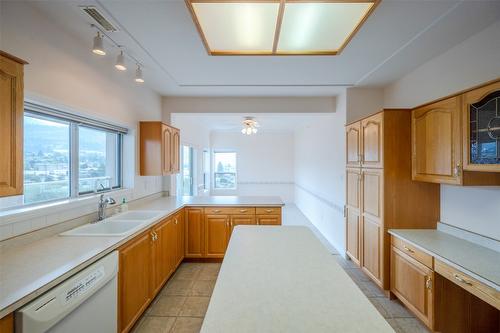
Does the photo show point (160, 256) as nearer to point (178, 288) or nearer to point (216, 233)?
point (178, 288)

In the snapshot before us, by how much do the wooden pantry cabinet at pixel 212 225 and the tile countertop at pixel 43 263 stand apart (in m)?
1.45

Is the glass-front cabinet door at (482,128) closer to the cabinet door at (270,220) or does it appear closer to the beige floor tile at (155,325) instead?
the cabinet door at (270,220)

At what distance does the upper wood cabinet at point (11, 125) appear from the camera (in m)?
1.24

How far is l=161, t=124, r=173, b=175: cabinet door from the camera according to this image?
11.1 feet

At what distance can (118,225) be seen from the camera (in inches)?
96.9

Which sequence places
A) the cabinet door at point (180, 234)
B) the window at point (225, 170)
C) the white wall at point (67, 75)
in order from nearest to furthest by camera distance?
1. the white wall at point (67, 75)
2. the cabinet door at point (180, 234)
3. the window at point (225, 170)

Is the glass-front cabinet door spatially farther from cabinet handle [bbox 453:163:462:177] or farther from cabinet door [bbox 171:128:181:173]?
cabinet door [bbox 171:128:181:173]

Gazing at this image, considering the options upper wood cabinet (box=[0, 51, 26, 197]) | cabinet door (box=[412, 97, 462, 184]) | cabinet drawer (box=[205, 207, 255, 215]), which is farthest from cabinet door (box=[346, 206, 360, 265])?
upper wood cabinet (box=[0, 51, 26, 197])

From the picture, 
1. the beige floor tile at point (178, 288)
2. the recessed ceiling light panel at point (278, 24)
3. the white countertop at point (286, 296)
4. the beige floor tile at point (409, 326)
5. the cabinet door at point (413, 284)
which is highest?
the recessed ceiling light panel at point (278, 24)

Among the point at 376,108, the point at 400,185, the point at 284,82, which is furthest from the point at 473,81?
the point at 284,82

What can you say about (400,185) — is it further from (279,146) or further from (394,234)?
(279,146)

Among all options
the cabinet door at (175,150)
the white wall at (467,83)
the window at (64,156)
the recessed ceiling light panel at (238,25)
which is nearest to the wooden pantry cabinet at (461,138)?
the white wall at (467,83)

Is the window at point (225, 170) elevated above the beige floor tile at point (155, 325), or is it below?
above

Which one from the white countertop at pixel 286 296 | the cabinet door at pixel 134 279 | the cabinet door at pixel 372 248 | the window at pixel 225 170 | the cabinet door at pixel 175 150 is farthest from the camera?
the window at pixel 225 170
